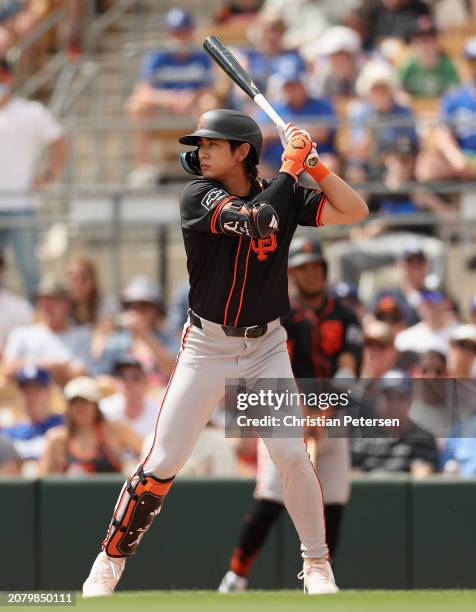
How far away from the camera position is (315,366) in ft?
24.2

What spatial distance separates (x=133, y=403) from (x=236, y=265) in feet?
12.2

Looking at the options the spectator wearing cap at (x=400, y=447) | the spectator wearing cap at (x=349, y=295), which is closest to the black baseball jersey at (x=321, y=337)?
the spectator wearing cap at (x=400, y=447)

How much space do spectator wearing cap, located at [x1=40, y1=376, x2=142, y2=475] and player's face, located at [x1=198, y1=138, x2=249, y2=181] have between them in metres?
2.94

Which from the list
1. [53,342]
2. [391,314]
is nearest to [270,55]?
[391,314]

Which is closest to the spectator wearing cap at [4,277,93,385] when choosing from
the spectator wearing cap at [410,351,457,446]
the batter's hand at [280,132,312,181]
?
the spectator wearing cap at [410,351,457,446]

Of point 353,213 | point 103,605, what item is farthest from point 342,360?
point 103,605

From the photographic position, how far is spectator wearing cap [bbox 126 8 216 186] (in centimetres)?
1241

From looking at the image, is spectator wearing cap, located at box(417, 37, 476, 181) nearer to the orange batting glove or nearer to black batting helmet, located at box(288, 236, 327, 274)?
black batting helmet, located at box(288, 236, 327, 274)

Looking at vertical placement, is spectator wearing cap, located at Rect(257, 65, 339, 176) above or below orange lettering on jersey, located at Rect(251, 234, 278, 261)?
above

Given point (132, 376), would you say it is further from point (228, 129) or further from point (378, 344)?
point (228, 129)

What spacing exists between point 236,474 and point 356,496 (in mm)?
777

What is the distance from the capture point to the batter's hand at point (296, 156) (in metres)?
5.68

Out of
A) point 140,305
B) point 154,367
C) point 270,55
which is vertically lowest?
point 154,367

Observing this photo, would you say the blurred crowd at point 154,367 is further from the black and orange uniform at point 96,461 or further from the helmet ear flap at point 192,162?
the helmet ear flap at point 192,162
